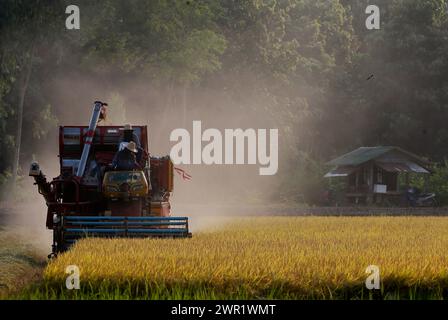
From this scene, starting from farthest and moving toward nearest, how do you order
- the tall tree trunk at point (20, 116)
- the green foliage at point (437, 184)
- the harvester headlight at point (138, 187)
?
the green foliage at point (437, 184) → the tall tree trunk at point (20, 116) → the harvester headlight at point (138, 187)

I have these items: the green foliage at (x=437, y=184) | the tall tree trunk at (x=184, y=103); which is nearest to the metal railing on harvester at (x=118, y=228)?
the green foliage at (x=437, y=184)

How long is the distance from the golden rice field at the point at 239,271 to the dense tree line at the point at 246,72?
104 feet

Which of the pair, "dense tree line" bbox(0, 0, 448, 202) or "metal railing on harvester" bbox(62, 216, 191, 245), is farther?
"dense tree line" bbox(0, 0, 448, 202)

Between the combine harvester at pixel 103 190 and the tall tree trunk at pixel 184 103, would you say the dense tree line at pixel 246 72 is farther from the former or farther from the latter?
the combine harvester at pixel 103 190

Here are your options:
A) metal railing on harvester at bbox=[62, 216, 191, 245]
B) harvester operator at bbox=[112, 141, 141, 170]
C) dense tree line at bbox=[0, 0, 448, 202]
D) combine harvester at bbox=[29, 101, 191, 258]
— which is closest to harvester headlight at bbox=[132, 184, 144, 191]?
combine harvester at bbox=[29, 101, 191, 258]

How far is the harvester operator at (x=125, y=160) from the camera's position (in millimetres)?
20406

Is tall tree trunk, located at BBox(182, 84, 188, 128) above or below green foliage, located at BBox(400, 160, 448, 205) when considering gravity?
above

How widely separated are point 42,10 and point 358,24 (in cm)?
4782

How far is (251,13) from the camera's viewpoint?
70312 mm

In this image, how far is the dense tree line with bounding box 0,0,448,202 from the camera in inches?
2291

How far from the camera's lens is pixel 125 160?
20.5 metres

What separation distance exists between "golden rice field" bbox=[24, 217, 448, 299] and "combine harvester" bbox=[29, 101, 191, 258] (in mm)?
1374

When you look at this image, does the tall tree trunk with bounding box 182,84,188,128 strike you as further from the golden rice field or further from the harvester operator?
the golden rice field

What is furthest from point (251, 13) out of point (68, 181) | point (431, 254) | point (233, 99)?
point (431, 254)
